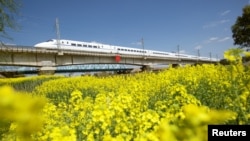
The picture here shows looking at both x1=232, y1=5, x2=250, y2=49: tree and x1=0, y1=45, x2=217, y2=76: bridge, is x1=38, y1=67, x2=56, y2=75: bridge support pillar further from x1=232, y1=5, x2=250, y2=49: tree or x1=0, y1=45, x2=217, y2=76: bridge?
x1=232, y1=5, x2=250, y2=49: tree

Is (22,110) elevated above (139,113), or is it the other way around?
(22,110)

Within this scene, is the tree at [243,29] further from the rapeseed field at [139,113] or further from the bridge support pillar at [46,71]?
the rapeseed field at [139,113]

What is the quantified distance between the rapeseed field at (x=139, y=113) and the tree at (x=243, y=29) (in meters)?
36.3

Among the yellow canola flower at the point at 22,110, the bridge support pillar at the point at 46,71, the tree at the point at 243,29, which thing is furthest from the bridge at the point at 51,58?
the yellow canola flower at the point at 22,110

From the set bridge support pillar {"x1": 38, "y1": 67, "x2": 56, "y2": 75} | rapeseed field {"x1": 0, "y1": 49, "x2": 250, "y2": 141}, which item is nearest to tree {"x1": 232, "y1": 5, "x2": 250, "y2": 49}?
bridge support pillar {"x1": 38, "y1": 67, "x2": 56, "y2": 75}

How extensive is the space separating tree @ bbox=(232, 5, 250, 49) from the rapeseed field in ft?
119

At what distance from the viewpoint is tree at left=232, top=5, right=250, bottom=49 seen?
4175 cm

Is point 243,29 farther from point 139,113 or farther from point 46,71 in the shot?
point 139,113

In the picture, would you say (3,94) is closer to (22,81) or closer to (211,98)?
(211,98)

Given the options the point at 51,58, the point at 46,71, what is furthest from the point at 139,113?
the point at 51,58

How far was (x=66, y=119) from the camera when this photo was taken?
5.41 m

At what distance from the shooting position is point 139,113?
432 centimetres

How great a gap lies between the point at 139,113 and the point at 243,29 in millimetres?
43205

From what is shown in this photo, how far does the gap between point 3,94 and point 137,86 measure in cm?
654
